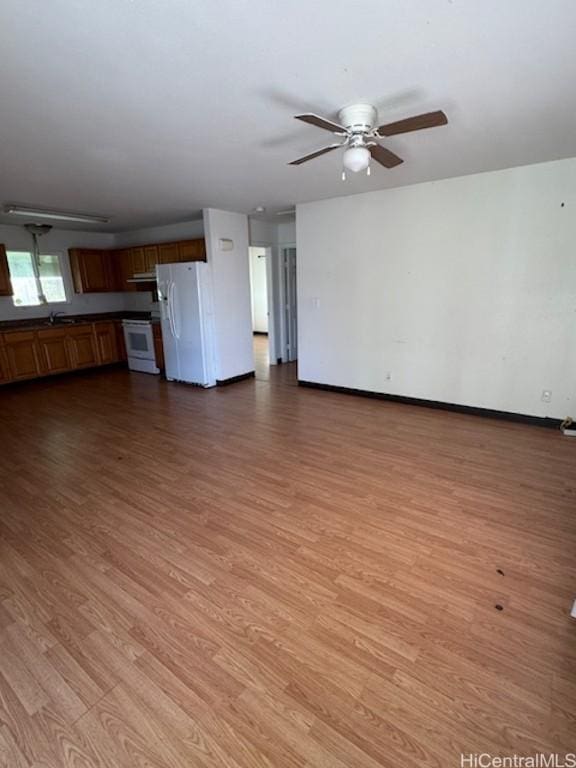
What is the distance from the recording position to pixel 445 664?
152 centimetres

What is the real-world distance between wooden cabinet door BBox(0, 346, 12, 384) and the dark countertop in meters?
0.35

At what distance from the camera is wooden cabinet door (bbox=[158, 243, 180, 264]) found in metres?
6.08

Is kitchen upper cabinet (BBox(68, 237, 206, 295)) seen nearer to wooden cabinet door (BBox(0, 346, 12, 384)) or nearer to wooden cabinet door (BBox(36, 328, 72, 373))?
wooden cabinet door (BBox(36, 328, 72, 373))

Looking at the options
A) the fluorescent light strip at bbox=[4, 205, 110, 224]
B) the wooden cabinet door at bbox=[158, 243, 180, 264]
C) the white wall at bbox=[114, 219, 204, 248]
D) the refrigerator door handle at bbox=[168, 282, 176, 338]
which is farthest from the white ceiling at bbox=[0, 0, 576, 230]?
the white wall at bbox=[114, 219, 204, 248]

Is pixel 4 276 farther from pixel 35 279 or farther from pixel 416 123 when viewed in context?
pixel 416 123

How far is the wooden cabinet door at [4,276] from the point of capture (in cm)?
585

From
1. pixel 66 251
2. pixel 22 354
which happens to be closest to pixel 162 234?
pixel 66 251

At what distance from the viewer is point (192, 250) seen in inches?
230

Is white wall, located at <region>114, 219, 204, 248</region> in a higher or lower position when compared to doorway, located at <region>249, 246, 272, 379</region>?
higher

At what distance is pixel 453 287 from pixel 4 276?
6.73 metres

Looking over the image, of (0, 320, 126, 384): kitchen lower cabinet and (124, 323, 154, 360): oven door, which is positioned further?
Result: (124, 323, 154, 360): oven door

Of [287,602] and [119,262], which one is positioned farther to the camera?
[119,262]

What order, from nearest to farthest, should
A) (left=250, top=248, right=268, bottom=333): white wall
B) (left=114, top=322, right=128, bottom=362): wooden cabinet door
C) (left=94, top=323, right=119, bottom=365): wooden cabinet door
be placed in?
(left=94, top=323, right=119, bottom=365): wooden cabinet door → (left=114, top=322, right=128, bottom=362): wooden cabinet door → (left=250, top=248, right=268, bottom=333): white wall

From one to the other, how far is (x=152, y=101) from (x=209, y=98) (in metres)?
0.33
